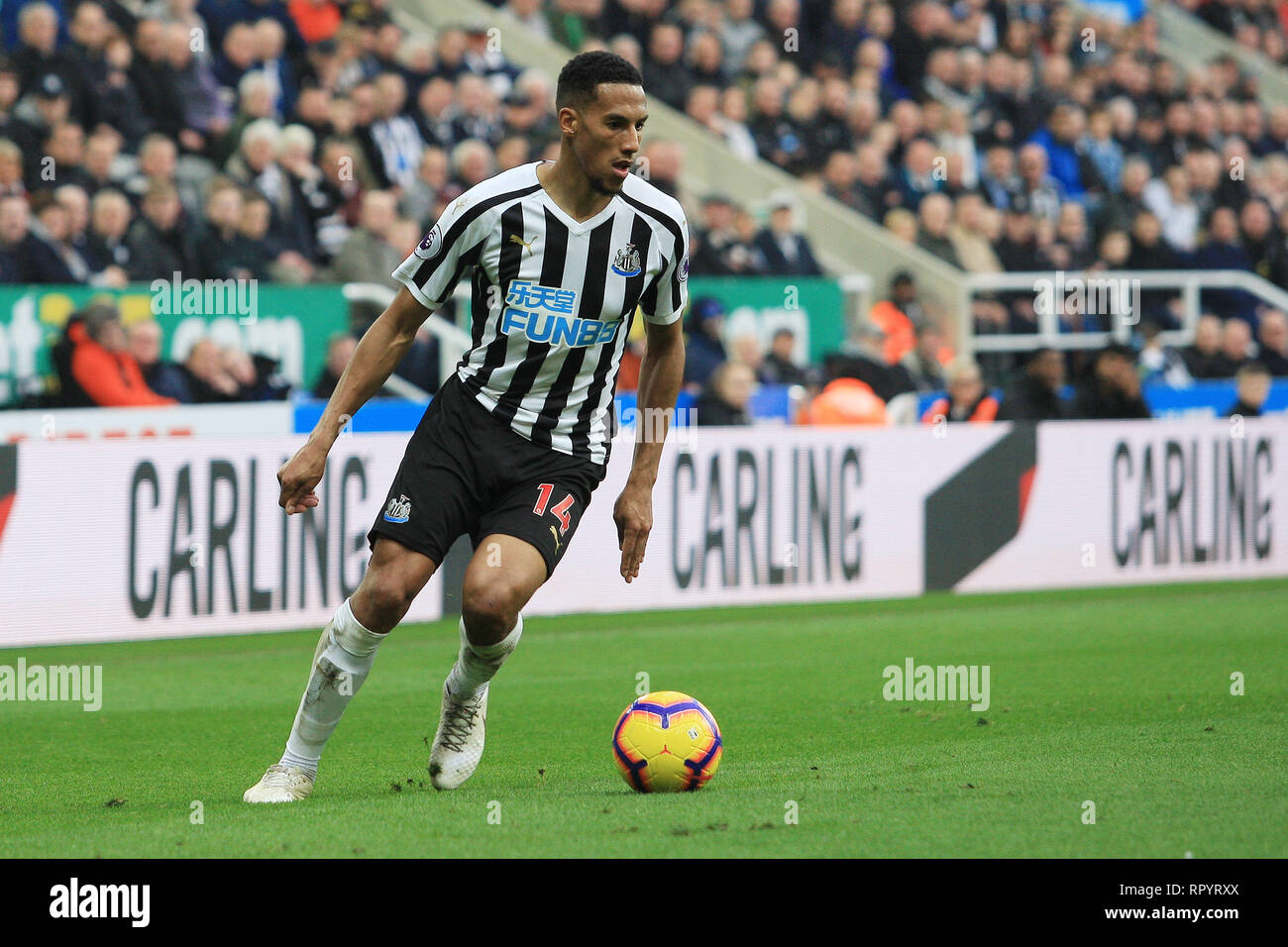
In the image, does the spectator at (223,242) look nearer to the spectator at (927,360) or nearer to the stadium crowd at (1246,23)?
the spectator at (927,360)

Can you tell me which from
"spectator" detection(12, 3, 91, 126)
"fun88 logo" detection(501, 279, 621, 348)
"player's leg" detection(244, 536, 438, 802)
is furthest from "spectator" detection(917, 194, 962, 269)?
"player's leg" detection(244, 536, 438, 802)

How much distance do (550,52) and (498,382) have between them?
11.4m

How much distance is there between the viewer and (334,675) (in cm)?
600

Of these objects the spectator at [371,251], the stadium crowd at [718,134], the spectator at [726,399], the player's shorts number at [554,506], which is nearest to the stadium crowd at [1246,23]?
the stadium crowd at [718,134]

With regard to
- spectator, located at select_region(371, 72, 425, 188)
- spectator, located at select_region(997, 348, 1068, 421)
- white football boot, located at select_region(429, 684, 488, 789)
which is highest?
spectator, located at select_region(371, 72, 425, 188)

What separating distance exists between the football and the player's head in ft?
5.57

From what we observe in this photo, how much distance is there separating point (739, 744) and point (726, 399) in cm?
592

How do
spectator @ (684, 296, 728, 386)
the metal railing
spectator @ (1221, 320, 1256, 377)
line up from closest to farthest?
spectator @ (684, 296, 728, 386), the metal railing, spectator @ (1221, 320, 1256, 377)

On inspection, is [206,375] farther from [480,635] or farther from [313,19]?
[480,635]

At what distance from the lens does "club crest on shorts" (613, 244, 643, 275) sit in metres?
6.06

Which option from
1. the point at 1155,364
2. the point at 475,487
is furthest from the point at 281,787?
the point at 1155,364

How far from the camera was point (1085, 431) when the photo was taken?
13727 millimetres

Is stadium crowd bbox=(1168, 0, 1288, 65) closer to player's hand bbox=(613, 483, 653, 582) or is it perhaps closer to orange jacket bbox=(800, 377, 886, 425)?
orange jacket bbox=(800, 377, 886, 425)

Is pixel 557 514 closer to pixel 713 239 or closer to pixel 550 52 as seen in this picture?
pixel 713 239
